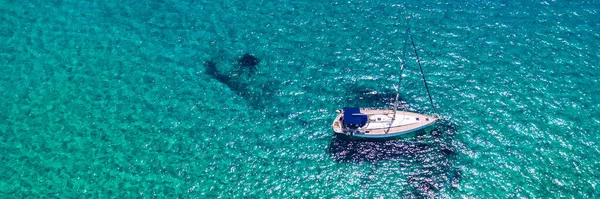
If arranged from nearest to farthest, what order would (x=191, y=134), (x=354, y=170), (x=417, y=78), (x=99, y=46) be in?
(x=354, y=170), (x=191, y=134), (x=417, y=78), (x=99, y=46)

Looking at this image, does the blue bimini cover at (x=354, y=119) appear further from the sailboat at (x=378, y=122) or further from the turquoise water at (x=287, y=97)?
the turquoise water at (x=287, y=97)

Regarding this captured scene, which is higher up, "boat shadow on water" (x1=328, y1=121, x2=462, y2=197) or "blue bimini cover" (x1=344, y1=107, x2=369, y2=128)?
"blue bimini cover" (x1=344, y1=107, x2=369, y2=128)

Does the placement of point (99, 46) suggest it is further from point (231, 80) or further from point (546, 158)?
point (546, 158)

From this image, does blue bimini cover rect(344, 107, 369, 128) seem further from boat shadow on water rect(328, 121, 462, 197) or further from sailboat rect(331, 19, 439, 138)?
boat shadow on water rect(328, 121, 462, 197)

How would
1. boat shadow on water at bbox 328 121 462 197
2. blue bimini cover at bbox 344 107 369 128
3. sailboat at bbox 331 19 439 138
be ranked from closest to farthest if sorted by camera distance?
boat shadow on water at bbox 328 121 462 197, blue bimini cover at bbox 344 107 369 128, sailboat at bbox 331 19 439 138

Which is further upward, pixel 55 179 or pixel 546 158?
pixel 546 158

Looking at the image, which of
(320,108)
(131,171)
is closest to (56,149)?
(131,171)

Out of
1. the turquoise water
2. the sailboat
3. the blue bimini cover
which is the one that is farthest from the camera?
the sailboat

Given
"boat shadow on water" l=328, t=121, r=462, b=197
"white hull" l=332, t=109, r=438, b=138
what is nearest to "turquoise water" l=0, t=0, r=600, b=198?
"boat shadow on water" l=328, t=121, r=462, b=197
